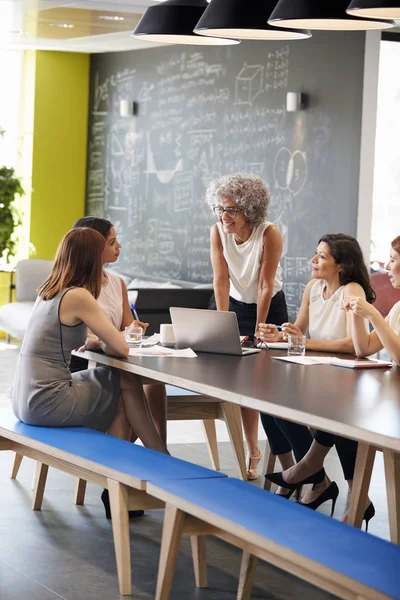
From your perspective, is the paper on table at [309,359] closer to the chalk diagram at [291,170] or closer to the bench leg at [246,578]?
the bench leg at [246,578]

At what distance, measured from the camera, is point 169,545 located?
3.27m

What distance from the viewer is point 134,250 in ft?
36.7

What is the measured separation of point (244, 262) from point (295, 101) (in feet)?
10.5

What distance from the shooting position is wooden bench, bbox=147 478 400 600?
103 inches

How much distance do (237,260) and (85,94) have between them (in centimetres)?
708

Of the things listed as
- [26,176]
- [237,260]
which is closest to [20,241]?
[26,176]

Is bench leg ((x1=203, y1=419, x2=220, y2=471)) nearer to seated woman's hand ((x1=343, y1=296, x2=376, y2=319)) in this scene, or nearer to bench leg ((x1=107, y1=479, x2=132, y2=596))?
seated woman's hand ((x1=343, y1=296, x2=376, y2=319))

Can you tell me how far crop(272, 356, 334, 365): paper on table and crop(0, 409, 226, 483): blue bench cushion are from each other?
689 millimetres

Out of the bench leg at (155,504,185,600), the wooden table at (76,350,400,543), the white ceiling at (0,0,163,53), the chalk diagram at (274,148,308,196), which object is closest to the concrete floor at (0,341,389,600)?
the bench leg at (155,504,185,600)

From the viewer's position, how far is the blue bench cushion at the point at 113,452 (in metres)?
3.47

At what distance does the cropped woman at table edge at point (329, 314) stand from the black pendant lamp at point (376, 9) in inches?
42.4

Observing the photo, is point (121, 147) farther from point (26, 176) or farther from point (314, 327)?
point (314, 327)

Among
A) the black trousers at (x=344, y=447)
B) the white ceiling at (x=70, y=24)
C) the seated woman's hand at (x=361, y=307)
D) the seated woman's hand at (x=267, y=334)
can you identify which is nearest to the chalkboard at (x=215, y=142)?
the white ceiling at (x=70, y=24)

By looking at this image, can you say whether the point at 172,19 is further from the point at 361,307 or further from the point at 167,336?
the point at 361,307
